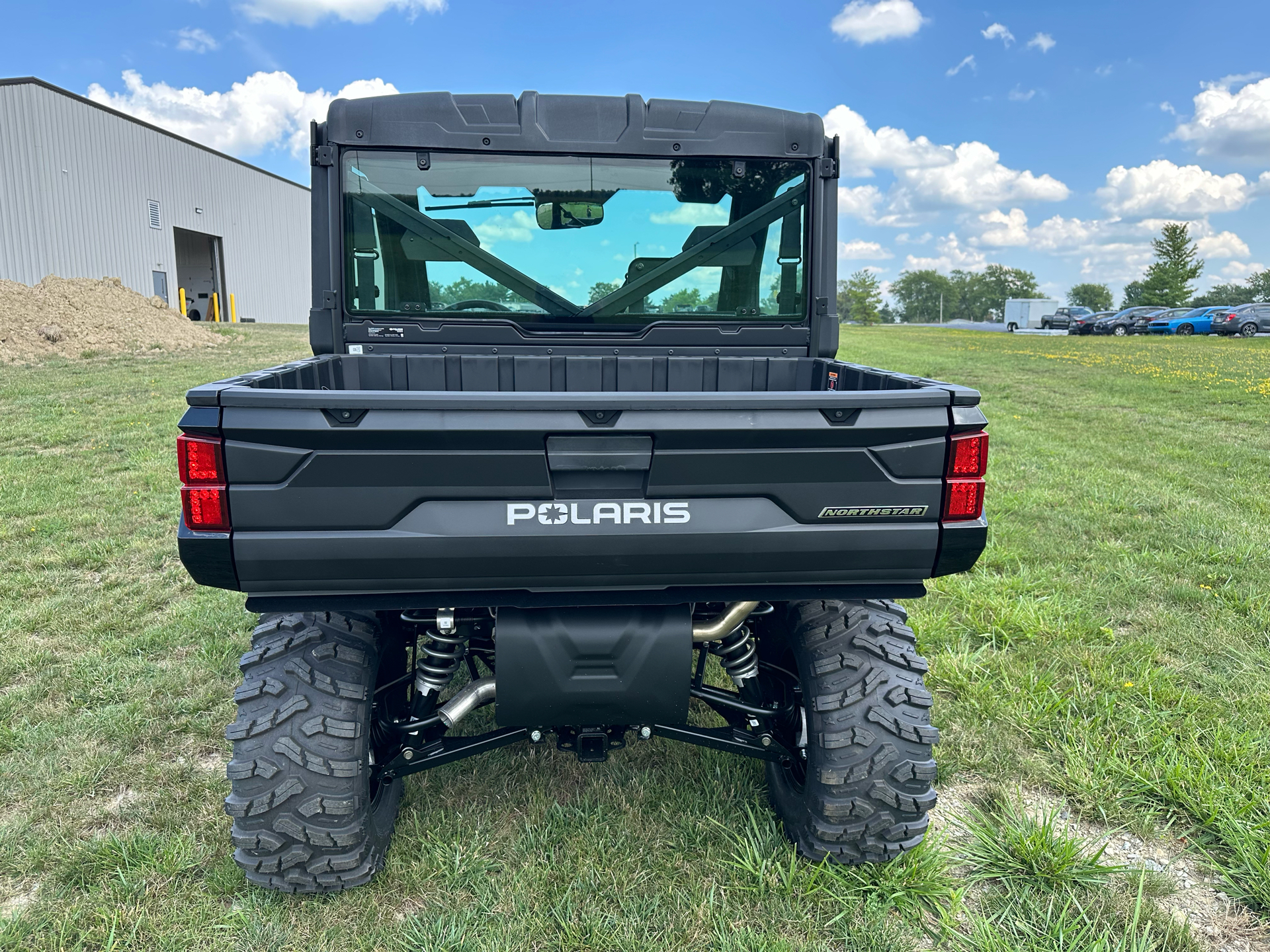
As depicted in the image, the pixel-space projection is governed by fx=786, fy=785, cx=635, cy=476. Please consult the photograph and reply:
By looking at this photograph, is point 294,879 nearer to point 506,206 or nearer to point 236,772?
point 236,772

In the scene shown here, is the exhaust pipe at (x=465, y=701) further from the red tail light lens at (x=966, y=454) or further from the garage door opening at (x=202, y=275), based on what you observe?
the garage door opening at (x=202, y=275)

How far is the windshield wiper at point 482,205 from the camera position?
3.21m

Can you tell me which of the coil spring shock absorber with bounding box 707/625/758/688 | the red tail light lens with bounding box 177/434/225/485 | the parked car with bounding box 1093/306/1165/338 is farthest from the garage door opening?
the parked car with bounding box 1093/306/1165/338

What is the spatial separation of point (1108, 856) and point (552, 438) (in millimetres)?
2200

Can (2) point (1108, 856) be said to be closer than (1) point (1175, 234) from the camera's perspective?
Yes

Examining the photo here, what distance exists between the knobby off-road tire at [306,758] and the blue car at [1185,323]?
39433mm

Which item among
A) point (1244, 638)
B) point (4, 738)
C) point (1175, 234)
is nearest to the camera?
point (4, 738)

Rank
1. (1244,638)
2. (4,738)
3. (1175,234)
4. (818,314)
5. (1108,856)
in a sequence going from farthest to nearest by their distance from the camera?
(1175,234)
(1244,638)
(818,314)
(4,738)
(1108,856)

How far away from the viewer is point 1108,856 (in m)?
2.48

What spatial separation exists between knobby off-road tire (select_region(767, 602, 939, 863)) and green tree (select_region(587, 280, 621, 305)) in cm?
163

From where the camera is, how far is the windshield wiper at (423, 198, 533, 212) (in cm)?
321

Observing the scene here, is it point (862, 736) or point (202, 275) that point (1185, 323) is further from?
point (202, 275)

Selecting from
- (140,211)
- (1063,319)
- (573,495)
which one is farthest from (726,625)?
(1063,319)

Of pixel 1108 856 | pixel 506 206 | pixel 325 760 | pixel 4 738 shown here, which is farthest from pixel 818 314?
pixel 4 738
